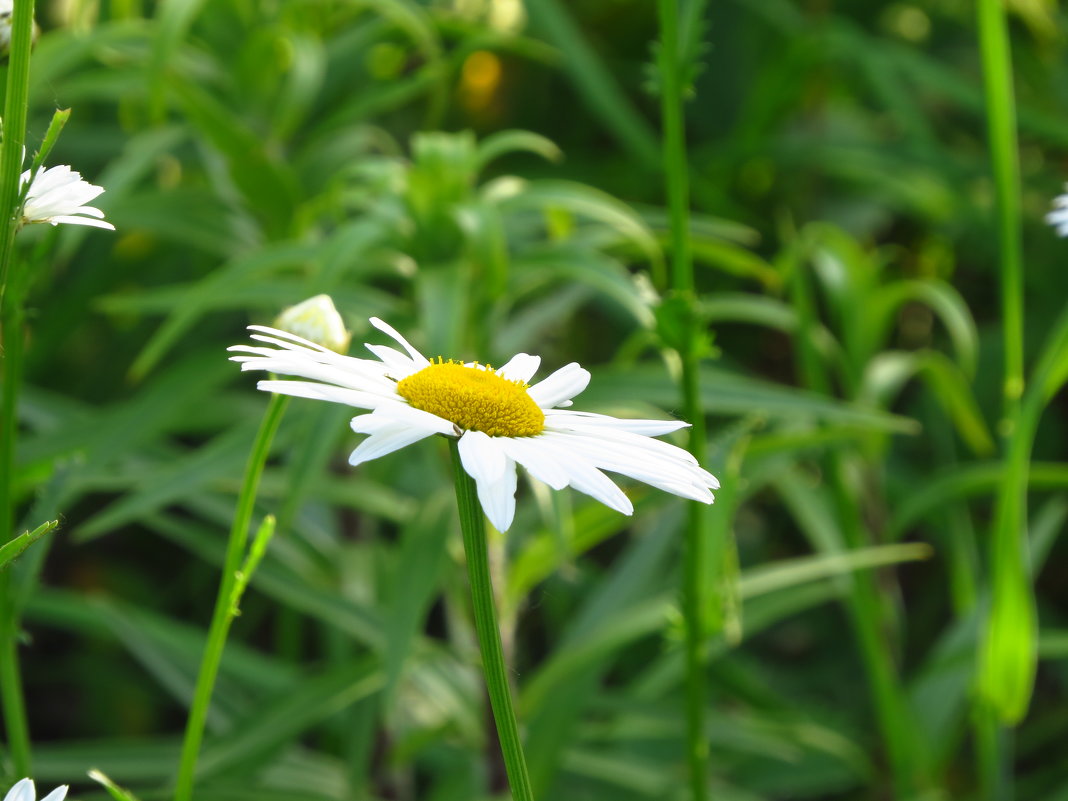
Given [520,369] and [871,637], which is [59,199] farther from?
[871,637]

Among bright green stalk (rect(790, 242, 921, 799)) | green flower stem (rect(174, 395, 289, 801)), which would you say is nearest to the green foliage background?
bright green stalk (rect(790, 242, 921, 799))

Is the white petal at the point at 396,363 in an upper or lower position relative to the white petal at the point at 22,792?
upper

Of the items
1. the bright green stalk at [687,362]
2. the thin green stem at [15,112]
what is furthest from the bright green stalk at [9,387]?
the bright green stalk at [687,362]

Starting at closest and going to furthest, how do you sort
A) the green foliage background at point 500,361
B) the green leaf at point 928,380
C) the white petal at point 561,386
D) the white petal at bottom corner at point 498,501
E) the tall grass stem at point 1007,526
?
the white petal at bottom corner at point 498,501 → the white petal at point 561,386 → the tall grass stem at point 1007,526 → the green foliage background at point 500,361 → the green leaf at point 928,380

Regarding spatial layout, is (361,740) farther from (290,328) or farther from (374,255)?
(290,328)

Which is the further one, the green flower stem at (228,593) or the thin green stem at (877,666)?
the thin green stem at (877,666)

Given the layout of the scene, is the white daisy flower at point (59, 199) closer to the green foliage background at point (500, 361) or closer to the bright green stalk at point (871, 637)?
the green foliage background at point (500, 361)

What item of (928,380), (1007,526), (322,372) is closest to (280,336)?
(322,372)
